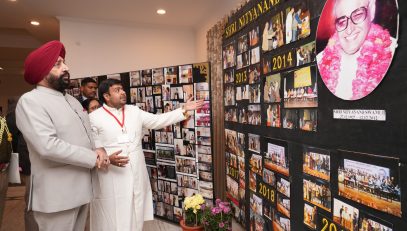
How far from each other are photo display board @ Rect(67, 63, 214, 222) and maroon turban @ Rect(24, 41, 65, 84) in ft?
4.53

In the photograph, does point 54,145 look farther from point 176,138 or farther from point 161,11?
point 161,11

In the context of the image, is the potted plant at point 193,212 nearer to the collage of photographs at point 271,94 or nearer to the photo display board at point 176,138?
the photo display board at point 176,138

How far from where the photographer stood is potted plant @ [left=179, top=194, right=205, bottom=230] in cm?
257

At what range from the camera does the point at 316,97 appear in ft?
4.78

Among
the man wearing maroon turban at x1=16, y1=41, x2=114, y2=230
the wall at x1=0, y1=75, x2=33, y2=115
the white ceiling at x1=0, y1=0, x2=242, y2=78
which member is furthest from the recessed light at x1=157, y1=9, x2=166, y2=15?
the wall at x1=0, y1=75, x2=33, y2=115

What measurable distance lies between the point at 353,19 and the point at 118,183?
196cm

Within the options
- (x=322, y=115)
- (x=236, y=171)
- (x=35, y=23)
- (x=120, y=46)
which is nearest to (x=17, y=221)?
(x=236, y=171)

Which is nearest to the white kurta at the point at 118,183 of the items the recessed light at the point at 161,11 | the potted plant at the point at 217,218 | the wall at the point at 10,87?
the potted plant at the point at 217,218

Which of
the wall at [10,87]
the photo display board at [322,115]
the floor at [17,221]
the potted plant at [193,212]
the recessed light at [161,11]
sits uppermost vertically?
the recessed light at [161,11]

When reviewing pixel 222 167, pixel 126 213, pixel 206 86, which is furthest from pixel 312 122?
pixel 222 167

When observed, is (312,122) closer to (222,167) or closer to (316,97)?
(316,97)

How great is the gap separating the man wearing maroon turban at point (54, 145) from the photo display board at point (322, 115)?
1187mm

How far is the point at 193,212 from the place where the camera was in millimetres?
2590

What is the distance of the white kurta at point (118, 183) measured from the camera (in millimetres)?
2277
